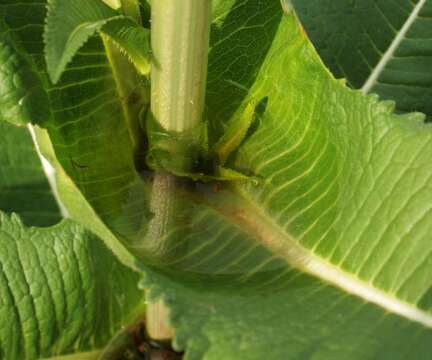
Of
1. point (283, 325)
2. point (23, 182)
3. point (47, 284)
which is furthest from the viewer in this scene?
point (23, 182)

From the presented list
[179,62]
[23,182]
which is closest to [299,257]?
[179,62]

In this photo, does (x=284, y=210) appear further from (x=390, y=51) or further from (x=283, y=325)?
(x=390, y=51)

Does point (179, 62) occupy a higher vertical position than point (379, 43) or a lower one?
higher

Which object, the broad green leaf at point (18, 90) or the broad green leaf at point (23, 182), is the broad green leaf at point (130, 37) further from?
the broad green leaf at point (23, 182)

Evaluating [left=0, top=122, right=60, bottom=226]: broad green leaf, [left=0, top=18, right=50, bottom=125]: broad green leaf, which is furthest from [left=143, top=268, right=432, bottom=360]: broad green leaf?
[left=0, top=122, right=60, bottom=226]: broad green leaf

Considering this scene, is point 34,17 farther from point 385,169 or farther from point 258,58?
point 385,169

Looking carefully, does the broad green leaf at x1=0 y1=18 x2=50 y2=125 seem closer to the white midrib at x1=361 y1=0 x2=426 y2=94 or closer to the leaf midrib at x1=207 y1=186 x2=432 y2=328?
the leaf midrib at x1=207 y1=186 x2=432 y2=328
